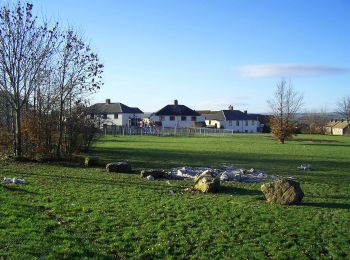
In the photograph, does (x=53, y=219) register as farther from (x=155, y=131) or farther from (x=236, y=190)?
(x=155, y=131)

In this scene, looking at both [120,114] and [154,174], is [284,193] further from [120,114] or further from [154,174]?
[120,114]

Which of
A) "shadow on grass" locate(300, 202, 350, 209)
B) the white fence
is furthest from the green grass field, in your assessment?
the white fence

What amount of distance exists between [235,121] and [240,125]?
5.89 ft

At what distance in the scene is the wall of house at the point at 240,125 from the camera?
102000 mm

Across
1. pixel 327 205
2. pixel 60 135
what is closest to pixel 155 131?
pixel 60 135

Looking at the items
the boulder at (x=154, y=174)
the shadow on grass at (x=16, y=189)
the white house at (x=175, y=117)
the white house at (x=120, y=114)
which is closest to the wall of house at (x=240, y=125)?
the white house at (x=175, y=117)

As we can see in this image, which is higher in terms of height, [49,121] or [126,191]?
[49,121]

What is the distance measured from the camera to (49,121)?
23.2m

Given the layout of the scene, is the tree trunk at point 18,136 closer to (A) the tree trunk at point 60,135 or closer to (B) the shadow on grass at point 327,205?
(A) the tree trunk at point 60,135

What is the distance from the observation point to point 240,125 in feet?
340

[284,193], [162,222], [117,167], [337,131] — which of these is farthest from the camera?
[337,131]

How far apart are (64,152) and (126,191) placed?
1193 cm

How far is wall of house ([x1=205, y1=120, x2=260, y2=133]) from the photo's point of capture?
102000mm

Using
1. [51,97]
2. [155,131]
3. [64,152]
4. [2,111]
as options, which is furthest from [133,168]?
[155,131]
